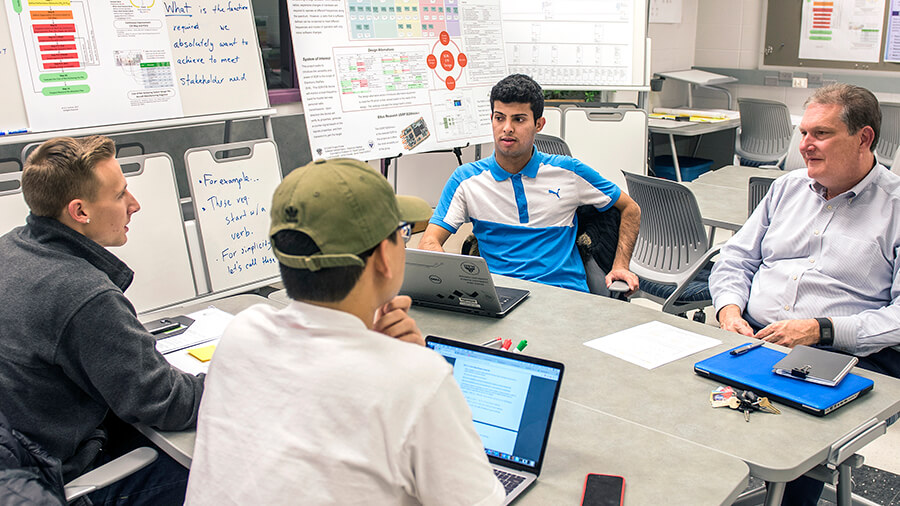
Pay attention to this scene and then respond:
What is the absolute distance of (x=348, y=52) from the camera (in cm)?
366

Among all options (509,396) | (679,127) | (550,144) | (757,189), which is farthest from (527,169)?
(679,127)

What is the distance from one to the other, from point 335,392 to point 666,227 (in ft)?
8.68

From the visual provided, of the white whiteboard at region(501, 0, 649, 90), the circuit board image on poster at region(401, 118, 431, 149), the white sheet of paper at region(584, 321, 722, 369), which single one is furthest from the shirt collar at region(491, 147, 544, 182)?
the white whiteboard at region(501, 0, 649, 90)

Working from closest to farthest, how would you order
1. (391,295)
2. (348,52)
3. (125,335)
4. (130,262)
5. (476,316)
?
(391,295), (125,335), (476,316), (130,262), (348,52)

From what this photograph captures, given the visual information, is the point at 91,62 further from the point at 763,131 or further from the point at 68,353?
the point at 763,131

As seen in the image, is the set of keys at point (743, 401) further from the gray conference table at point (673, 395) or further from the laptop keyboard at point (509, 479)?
the laptop keyboard at point (509, 479)

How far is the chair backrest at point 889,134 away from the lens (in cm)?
530

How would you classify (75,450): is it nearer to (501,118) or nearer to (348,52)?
(501,118)

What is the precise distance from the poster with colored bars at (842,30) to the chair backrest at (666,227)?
443 centimetres

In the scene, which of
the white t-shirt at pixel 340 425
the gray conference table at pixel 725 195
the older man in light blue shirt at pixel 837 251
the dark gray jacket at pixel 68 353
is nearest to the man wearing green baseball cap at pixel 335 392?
the white t-shirt at pixel 340 425

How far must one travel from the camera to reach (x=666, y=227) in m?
3.33

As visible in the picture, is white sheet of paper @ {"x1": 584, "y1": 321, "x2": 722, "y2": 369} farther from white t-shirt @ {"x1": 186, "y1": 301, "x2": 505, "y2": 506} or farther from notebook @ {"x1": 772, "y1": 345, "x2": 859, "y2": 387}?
white t-shirt @ {"x1": 186, "y1": 301, "x2": 505, "y2": 506}

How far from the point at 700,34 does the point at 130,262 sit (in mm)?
6609

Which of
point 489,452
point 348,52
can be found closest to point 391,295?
point 489,452
